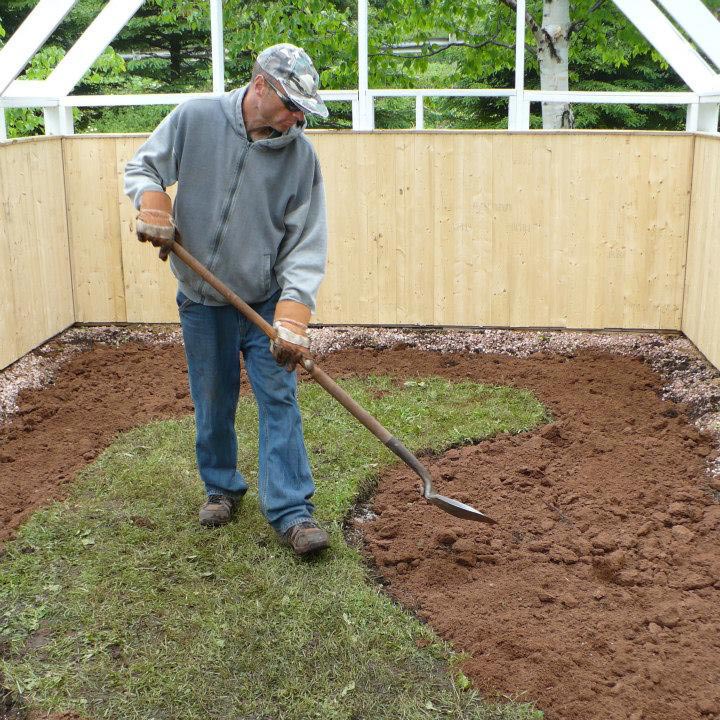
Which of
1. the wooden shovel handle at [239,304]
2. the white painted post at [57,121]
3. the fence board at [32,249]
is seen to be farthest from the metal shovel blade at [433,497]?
the white painted post at [57,121]

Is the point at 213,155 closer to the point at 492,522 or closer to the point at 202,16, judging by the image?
the point at 492,522

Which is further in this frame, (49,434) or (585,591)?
(49,434)

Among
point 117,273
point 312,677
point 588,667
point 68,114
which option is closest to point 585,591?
point 588,667

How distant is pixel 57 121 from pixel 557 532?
5.99m

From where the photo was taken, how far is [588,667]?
3.28m

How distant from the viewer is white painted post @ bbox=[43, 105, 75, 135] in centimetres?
818

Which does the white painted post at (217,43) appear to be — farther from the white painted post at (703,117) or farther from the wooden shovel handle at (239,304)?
the wooden shovel handle at (239,304)

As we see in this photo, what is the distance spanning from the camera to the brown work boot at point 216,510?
14.1 ft

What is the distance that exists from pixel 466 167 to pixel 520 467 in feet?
11.3

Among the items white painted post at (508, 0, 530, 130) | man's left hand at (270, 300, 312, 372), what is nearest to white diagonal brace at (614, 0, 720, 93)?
white painted post at (508, 0, 530, 130)

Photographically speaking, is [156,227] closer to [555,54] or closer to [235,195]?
[235,195]

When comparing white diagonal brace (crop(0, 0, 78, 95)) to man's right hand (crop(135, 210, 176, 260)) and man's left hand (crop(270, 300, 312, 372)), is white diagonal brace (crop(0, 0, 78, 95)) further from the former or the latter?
man's left hand (crop(270, 300, 312, 372))

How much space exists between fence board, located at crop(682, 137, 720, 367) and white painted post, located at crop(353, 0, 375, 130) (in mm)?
2656

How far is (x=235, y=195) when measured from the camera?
3865mm
